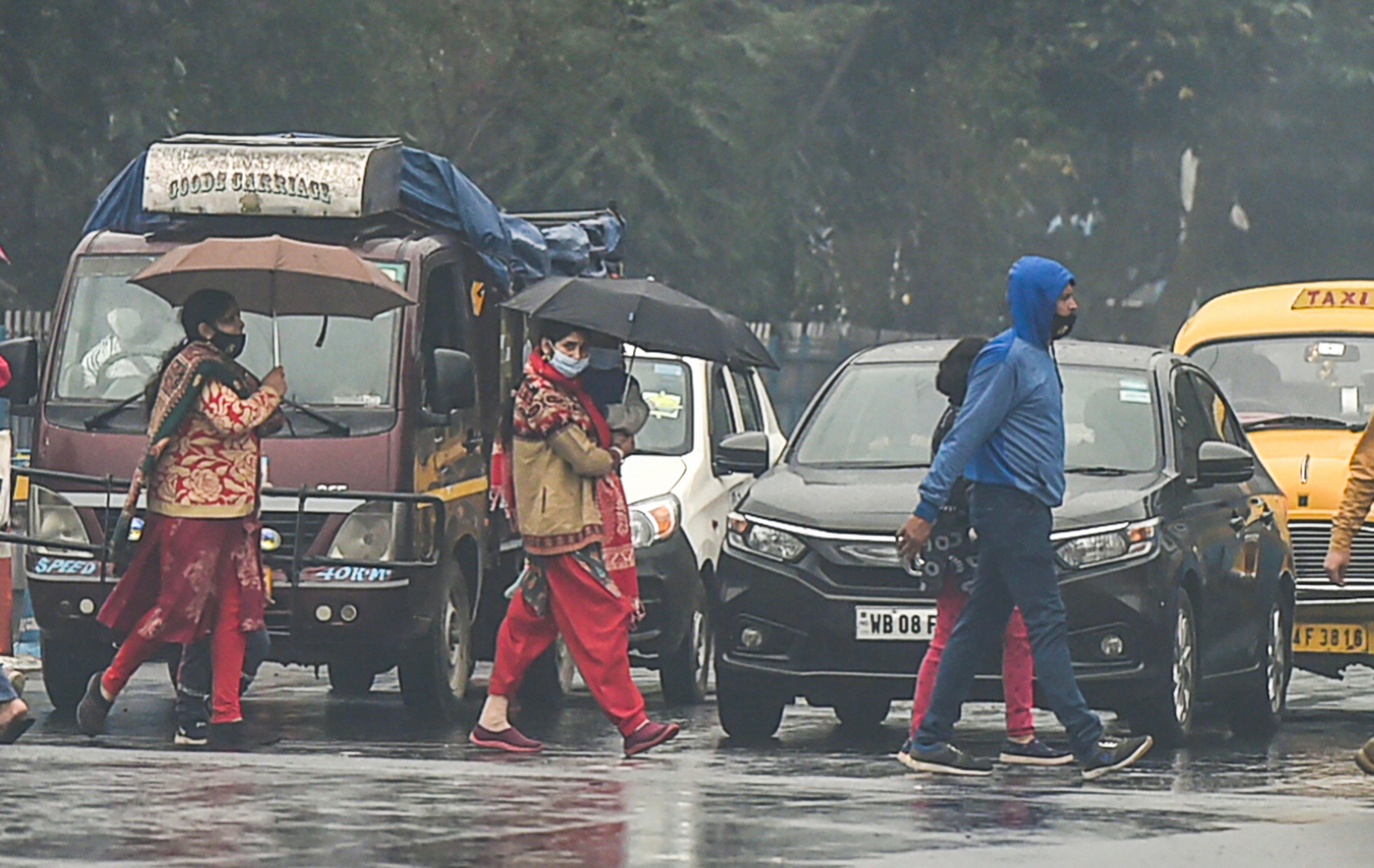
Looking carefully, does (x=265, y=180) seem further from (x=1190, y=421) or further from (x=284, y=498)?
(x=1190, y=421)

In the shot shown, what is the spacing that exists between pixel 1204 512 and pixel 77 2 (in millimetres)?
18387

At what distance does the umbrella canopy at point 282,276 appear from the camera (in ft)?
40.4

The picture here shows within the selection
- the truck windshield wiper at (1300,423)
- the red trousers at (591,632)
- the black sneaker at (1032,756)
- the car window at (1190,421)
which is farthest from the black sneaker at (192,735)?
the truck windshield wiper at (1300,423)

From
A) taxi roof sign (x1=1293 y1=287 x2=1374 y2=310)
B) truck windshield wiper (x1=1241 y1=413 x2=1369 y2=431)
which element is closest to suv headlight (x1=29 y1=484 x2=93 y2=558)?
truck windshield wiper (x1=1241 y1=413 x2=1369 y2=431)

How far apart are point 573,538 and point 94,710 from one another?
84.6 inches

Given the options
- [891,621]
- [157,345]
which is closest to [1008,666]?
[891,621]

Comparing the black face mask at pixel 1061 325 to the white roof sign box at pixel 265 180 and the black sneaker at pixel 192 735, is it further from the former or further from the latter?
the white roof sign box at pixel 265 180

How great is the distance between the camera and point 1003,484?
10391mm

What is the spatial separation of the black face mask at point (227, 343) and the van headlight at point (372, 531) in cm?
135

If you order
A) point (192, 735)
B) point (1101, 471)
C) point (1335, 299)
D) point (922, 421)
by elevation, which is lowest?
point (192, 735)

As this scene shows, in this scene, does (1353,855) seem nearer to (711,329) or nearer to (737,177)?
(711,329)

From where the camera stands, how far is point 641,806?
365 inches

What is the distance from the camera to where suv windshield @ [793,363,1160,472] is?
12500 mm

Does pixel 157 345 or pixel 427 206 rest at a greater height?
pixel 427 206
